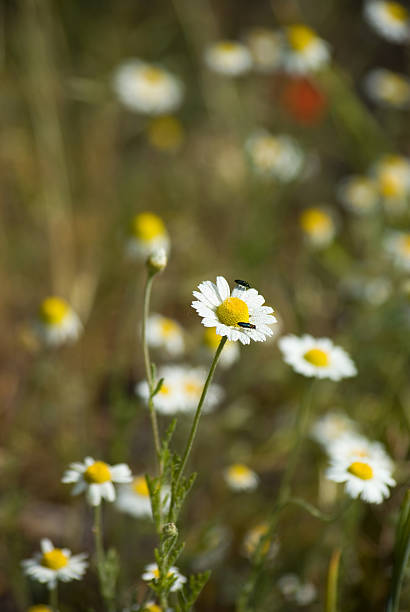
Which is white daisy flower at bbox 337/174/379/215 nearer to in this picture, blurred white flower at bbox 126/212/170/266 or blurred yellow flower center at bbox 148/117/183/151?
blurred yellow flower center at bbox 148/117/183/151

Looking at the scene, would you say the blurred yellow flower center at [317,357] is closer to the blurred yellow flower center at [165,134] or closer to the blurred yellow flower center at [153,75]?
the blurred yellow flower center at [153,75]

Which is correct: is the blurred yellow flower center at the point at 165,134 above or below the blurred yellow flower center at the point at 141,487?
below

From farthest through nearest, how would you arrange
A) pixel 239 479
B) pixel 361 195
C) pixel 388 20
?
pixel 361 195 < pixel 388 20 < pixel 239 479

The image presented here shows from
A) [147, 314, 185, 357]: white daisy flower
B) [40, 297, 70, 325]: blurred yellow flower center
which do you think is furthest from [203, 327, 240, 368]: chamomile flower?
[40, 297, 70, 325]: blurred yellow flower center

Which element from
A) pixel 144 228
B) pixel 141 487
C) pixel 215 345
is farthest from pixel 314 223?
pixel 141 487

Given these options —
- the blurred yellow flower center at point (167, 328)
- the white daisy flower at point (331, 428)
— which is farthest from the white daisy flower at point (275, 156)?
the white daisy flower at point (331, 428)

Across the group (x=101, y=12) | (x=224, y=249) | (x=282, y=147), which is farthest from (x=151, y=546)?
(x=101, y=12)

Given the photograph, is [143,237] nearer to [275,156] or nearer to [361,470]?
[361,470]
